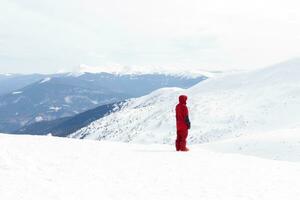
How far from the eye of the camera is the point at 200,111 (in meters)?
73.2

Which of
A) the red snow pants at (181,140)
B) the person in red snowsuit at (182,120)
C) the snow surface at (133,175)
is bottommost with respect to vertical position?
the snow surface at (133,175)

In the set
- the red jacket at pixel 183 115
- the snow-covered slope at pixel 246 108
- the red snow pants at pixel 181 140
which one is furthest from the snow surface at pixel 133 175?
the snow-covered slope at pixel 246 108

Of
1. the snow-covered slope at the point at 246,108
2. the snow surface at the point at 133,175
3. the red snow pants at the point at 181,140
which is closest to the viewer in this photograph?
the snow surface at the point at 133,175

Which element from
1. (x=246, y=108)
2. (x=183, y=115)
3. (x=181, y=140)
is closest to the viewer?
(x=183, y=115)

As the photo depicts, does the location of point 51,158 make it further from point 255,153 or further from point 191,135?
point 191,135

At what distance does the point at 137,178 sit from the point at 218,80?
96.7 m

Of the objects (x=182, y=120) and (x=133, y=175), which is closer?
(x=133, y=175)

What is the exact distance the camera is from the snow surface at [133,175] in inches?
422

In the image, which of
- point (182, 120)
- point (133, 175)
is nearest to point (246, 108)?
point (182, 120)

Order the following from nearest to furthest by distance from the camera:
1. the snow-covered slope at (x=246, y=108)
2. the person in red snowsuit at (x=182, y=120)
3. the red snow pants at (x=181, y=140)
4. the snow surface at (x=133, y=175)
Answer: the snow surface at (x=133, y=175)
the person in red snowsuit at (x=182, y=120)
the red snow pants at (x=181, y=140)
the snow-covered slope at (x=246, y=108)

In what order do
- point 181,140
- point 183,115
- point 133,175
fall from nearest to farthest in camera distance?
point 133,175, point 183,115, point 181,140

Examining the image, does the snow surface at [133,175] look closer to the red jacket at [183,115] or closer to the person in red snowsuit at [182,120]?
the person in red snowsuit at [182,120]

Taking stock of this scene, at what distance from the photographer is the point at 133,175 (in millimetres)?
12852

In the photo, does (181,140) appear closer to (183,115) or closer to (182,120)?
(182,120)
